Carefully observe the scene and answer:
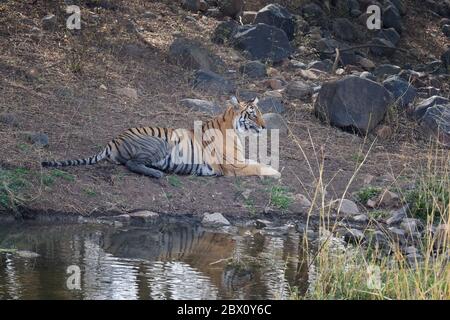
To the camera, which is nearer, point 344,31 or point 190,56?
point 190,56

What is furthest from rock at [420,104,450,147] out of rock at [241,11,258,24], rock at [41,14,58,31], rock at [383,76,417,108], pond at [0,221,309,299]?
rock at [41,14,58,31]

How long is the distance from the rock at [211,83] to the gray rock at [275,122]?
4.00 ft

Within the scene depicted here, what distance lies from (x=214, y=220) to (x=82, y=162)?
5.22 feet

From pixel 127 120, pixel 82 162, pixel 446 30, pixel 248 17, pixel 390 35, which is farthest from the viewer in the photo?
pixel 446 30

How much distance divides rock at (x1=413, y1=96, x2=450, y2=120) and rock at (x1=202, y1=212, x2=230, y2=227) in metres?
4.55

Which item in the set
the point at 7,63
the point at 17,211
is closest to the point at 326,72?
the point at 7,63

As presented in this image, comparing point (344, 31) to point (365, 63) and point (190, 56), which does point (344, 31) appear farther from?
point (190, 56)

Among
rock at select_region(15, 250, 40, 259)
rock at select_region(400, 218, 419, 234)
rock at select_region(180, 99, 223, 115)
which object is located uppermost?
rock at select_region(180, 99, 223, 115)

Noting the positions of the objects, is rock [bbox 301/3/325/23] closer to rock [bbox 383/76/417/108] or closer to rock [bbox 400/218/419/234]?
rock [bbox 383/76/417/108]

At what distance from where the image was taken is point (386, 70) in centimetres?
1538

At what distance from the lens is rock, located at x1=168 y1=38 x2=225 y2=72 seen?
13.4 metres

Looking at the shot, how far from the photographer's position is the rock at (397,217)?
9.41 m

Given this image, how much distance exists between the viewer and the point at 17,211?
343 inches

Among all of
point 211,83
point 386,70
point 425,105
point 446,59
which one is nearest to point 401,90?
point 425,105
